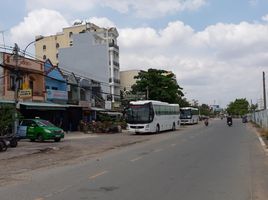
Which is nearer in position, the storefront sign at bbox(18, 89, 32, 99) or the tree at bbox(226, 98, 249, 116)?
the storefront sign at bbox(18, 89, 32, 99)

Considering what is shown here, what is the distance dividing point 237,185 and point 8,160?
1186cm

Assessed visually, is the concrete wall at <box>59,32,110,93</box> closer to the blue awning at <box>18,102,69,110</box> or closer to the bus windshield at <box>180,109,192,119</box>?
the bus windshield at <box>180,109,192,119</box>

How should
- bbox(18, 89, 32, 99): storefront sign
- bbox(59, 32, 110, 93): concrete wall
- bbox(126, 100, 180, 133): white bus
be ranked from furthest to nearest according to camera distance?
bbox(59, 32, 110, 93): concrete wall
bbox(126, 100, 180, 133): white bus
bbox(18, 89, 32, 99): storefront sign

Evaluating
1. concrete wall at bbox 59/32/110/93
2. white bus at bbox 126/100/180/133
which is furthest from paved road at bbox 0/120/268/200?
concrete wall at bbox 59/32/110/93

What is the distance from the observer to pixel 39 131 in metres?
34.2

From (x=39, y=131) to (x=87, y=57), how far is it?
6169 centimetres

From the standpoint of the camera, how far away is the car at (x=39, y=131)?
3405cm

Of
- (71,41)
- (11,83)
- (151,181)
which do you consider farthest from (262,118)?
(71,41)

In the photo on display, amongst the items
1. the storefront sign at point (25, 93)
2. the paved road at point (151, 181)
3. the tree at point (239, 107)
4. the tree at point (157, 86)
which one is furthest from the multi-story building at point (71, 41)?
the paved road at point (151, 181)

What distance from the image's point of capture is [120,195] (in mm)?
10484

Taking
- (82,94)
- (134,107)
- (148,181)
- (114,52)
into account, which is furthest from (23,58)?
(114,52)

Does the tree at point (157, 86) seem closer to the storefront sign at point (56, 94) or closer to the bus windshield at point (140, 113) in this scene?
the storefront sign at point (56, 94)

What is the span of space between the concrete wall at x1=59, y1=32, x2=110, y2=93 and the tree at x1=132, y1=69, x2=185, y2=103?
16372 millimetres

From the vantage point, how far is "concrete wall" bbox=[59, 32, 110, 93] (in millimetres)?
94000
